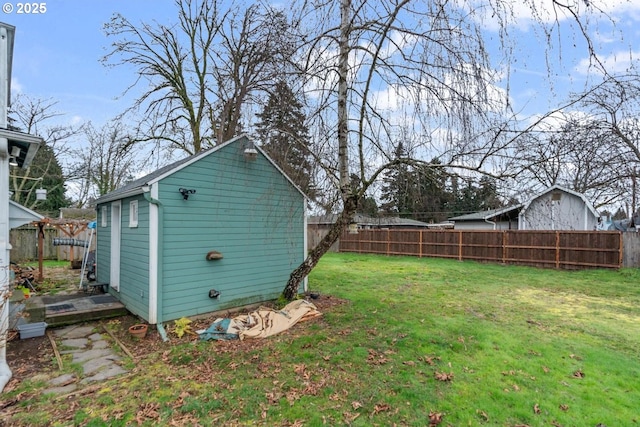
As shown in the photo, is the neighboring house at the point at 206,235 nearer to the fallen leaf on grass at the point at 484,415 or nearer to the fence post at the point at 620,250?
the fallen leaf on grass at the point at 484,415

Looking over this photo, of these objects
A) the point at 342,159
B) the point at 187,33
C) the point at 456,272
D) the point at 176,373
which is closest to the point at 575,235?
the point at 456,272

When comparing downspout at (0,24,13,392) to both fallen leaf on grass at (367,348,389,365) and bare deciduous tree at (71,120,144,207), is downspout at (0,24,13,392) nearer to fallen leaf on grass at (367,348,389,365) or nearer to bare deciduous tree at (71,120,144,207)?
fallen leaf on grass at (367,348,389,365)

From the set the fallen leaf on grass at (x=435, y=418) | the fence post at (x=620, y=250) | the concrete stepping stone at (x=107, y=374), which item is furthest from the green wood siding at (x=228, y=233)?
the fence post at (x=620, y=250)

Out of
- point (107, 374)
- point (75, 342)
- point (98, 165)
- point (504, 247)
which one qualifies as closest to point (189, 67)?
point (75, 342)

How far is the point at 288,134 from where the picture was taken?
5523 mm

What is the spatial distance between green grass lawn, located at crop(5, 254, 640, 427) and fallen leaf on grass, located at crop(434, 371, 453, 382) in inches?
0.8

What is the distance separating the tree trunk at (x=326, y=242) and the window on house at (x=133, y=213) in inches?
126

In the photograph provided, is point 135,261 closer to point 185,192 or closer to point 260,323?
point 185,192

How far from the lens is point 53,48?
8.41 meters

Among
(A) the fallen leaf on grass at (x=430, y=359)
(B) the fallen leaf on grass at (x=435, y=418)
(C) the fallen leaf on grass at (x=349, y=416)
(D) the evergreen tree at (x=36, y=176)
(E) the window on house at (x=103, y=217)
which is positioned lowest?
(C) the fallen leaf on grass at (x=349, y=416)

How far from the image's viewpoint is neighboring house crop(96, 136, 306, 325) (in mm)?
5500

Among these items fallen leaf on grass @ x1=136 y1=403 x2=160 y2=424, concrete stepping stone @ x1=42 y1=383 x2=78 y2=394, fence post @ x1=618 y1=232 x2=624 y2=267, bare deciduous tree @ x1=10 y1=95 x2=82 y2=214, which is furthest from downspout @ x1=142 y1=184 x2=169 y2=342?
bare deciduous tree @ x1=10 y1=95 x2=82 y2=214

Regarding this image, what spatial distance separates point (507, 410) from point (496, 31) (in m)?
3.74

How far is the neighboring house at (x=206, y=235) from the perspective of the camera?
5.50 m
